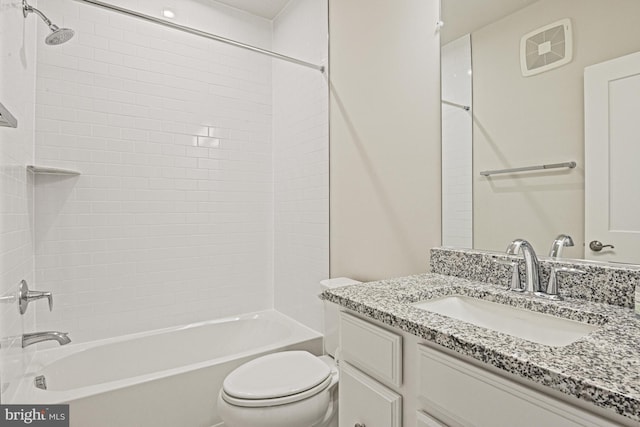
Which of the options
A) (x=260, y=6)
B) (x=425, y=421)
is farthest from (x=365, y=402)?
(x=260, y=6)

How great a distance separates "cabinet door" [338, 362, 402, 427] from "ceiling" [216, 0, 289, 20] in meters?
2.56

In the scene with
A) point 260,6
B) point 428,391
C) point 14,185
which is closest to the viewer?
point 428,391

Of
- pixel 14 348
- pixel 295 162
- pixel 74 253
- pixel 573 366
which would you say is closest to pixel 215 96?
pixel 295 162

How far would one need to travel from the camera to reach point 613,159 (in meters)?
0.95

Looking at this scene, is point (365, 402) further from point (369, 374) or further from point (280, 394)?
point (280, 394)

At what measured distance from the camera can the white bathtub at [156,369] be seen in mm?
1533

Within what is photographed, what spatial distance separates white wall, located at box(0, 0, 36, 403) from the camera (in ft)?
4.17

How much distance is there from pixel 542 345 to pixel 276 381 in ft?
3.82

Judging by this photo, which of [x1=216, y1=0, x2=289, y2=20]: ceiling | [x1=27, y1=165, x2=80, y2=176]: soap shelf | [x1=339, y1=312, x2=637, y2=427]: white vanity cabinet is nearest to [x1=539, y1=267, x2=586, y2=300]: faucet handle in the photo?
[x1=339, y1=312, x2=637, y2=427]: white vanity cabinet

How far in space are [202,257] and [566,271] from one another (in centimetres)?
218

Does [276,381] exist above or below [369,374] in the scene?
below

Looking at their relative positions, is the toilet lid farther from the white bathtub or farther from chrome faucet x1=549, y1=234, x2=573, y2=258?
chrome faucet x1=549, y1=234, x2=573, y2=258

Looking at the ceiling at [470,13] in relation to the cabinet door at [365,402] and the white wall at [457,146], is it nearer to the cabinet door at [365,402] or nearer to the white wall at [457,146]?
the white wall at [457,146]

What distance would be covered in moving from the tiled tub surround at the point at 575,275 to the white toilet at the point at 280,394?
30.9 inches
